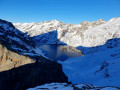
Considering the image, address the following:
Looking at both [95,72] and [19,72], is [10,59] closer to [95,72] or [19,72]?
[19,72]

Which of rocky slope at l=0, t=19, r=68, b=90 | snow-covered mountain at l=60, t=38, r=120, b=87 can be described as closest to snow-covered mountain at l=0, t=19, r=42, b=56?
rocky slope at l=0, t=19, r=68, b=90

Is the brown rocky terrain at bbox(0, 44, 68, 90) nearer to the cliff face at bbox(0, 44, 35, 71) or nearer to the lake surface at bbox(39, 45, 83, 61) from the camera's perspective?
the cliff face at bbox(0, 44, 35, 71)

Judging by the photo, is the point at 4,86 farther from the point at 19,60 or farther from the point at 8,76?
the point at 19,60

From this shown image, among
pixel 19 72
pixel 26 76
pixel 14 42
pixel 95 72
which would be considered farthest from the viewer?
pixel 14 42

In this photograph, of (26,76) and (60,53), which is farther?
(60,53)

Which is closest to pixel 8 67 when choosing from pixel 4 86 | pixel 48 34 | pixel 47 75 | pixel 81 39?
pixel 4 86

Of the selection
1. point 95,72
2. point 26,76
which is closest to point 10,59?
point 26,76
